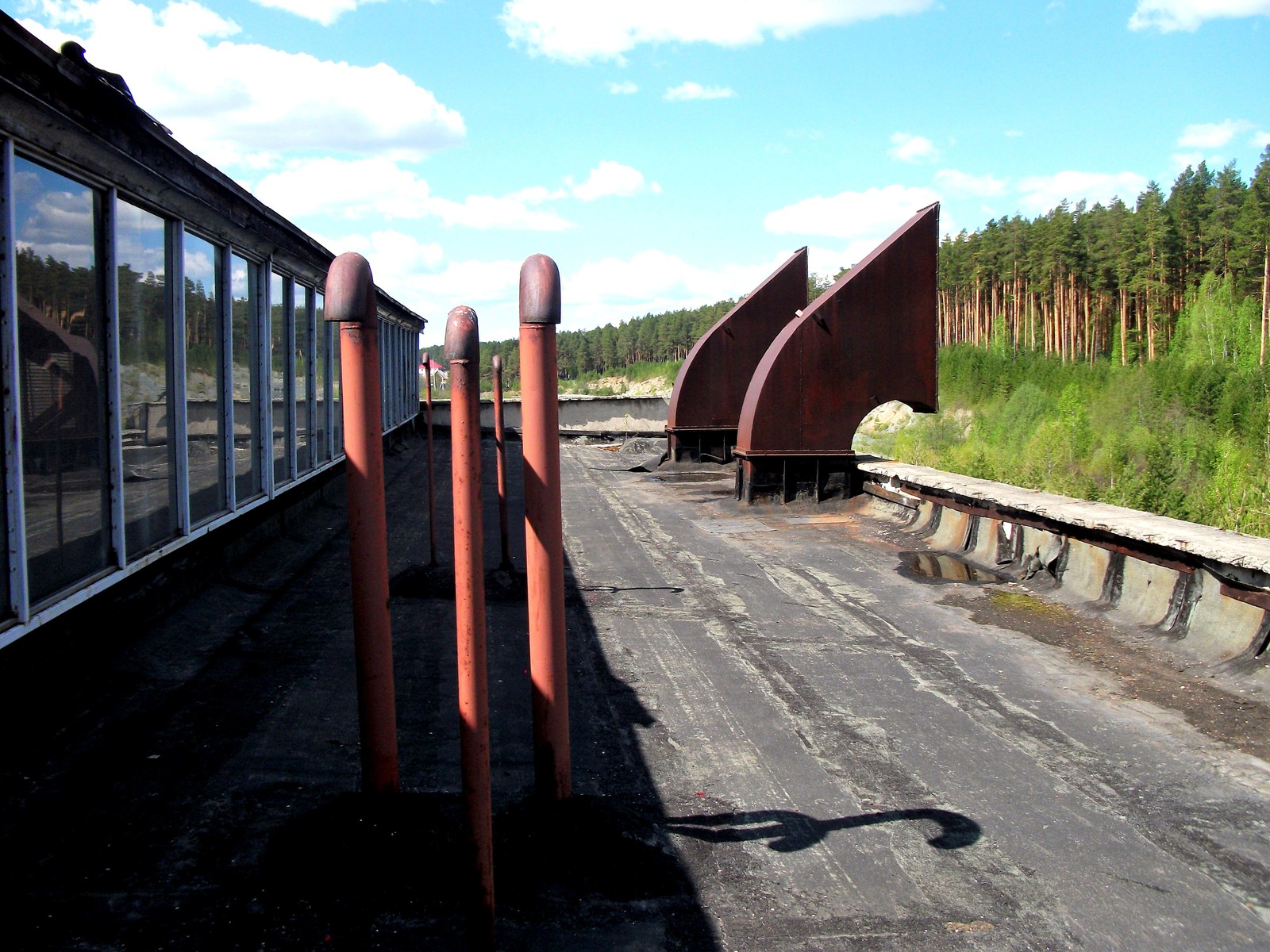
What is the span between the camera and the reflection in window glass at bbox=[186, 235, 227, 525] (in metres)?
7.73

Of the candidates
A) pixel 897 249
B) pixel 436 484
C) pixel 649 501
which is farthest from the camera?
pixel 436 484

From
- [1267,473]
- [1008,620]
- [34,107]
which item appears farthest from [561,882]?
[1267,473]

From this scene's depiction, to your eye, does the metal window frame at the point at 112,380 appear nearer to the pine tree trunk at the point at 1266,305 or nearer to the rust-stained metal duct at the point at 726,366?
the rust-stained metal duct at the point at 726,366

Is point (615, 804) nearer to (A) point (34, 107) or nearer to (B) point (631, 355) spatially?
(A) point (34, 107)

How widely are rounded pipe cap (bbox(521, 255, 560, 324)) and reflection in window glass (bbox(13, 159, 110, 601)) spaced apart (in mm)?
2646

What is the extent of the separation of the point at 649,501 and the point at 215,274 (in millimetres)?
8525

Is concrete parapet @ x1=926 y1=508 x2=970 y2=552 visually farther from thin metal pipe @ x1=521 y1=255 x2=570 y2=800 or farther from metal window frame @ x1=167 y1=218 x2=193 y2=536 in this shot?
thin metal pipe @ x1=521 y1=255 x2=570 y2=800

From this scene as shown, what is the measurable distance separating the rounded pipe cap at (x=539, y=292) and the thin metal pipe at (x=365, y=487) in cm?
56

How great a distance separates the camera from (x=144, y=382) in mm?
6688

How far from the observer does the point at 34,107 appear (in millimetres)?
4840

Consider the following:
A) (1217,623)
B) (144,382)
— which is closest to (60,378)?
(144,382)

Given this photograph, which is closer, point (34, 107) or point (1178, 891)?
point (1178, 891)

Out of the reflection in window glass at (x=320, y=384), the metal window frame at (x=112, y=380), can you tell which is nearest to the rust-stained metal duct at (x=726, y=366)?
the reflection in window glass at (x=320, y=384)

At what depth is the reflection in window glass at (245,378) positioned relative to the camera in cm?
917
